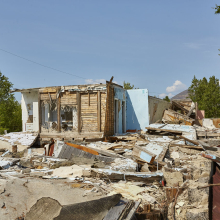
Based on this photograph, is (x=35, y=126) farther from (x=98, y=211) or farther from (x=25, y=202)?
(x=98, y=211)

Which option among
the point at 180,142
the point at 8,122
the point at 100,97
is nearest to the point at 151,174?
the point at 180,142

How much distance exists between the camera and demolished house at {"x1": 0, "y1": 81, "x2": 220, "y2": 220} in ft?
13.0

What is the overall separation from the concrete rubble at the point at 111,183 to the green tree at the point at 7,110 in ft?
65.7

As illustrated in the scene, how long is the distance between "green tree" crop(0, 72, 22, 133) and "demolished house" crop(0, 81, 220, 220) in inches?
510

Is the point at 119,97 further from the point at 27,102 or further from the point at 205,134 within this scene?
the point at 27,102

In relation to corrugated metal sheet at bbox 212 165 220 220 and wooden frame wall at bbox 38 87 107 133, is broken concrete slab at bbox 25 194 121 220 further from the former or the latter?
wooden frame wall at bbox 38 87 107 133

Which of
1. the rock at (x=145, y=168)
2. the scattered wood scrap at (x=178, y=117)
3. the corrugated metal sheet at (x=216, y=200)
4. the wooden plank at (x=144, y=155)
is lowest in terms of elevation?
the rock at (x=145, y=168)

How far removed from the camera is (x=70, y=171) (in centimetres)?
702

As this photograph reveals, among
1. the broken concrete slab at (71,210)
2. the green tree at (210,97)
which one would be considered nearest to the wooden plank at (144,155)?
the broken concrete slab at (71,210)

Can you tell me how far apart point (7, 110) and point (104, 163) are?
83.3 ft

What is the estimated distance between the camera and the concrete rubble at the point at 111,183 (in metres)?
3.91

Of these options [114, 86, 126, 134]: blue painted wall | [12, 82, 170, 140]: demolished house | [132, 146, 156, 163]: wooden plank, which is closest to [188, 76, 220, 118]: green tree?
[12, 82, 170, 140]: demolished house

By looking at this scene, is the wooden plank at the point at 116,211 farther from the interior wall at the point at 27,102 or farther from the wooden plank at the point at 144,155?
the interior wall at the point at 27,102

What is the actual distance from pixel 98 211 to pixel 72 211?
442 mm
